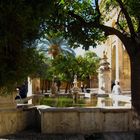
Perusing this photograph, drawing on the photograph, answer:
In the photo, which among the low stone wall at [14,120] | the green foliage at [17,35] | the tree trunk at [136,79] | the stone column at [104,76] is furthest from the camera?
the stone column at [104,76]

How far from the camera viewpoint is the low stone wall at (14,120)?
9836mm

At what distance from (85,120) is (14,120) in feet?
5.81

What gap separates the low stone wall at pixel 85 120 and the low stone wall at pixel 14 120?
24.0 inches

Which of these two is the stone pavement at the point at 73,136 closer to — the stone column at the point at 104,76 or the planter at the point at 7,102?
the planter at the point at 7,102

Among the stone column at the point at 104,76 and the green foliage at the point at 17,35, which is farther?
the stone column at the point at 104,76

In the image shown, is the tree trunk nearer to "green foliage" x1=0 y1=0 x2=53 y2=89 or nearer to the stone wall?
the stone wall

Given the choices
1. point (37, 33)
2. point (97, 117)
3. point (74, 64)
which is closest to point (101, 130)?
point (97, 117)

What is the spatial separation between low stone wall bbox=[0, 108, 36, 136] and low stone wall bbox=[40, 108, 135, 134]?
2.00 ft

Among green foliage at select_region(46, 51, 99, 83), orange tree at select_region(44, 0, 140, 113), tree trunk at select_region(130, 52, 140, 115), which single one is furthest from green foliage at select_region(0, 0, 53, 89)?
green foliage at select_region(46, 51, 99, 83)

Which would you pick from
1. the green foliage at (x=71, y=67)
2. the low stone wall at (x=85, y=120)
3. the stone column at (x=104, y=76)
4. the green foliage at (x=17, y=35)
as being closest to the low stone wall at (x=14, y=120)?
the low stone wall at (x=85, y=120)

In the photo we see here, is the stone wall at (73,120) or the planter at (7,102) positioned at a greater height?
the planter at (7,102)

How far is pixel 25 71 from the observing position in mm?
6145

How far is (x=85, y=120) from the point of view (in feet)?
33.8

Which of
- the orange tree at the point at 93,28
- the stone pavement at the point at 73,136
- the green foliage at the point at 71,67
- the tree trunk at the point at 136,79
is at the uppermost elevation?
the green foliage at the point at 71,67
